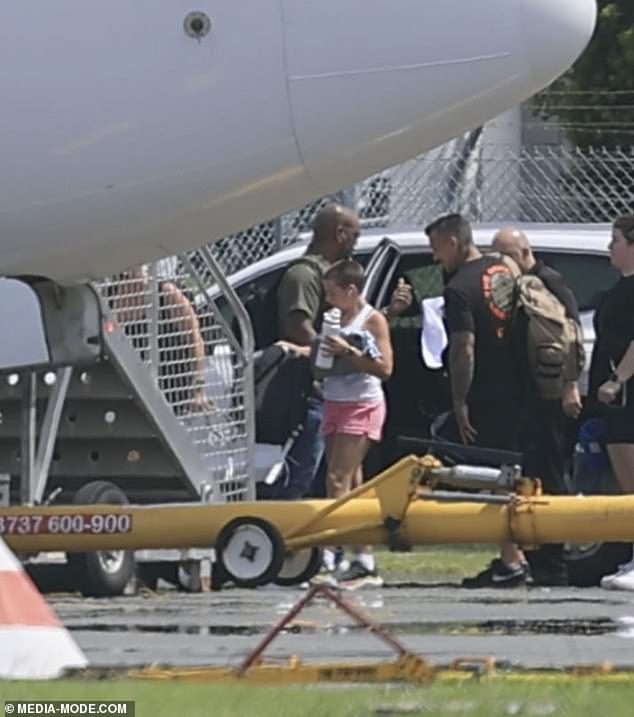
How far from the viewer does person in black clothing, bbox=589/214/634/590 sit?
1084 cm

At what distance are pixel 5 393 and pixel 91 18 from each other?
2.78 metres

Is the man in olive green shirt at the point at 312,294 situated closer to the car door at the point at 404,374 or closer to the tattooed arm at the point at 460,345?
the car door at the point at 404,374

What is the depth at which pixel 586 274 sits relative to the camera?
13039 mm

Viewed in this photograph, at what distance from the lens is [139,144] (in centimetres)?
817

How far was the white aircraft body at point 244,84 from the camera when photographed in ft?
26.3

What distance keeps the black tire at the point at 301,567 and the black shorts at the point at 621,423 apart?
176cm

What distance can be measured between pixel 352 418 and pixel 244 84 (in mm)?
3394

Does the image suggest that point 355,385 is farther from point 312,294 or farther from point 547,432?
point 547,432

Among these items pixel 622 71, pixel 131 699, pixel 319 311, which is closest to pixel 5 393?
pixel 319 311

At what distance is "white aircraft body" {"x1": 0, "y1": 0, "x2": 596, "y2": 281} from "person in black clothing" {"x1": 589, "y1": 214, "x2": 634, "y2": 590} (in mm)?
2699

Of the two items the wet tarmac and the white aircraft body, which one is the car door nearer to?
the wet tarmac

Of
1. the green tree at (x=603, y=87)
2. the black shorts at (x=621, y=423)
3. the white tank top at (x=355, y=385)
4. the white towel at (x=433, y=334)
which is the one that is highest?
the green tree at (x=603, y=87)

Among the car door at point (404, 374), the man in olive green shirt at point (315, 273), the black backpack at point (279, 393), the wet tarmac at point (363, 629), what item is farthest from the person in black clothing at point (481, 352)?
the car door at point (404, 374)

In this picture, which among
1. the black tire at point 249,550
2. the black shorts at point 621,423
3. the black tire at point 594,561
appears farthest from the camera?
the black tire at point 594,561
